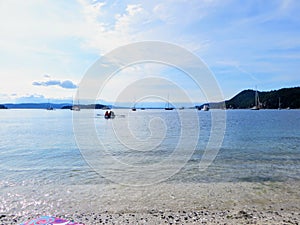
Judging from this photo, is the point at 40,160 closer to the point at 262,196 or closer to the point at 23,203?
the point at 23,203

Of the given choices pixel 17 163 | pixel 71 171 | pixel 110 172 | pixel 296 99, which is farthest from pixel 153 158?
pixel 296 99

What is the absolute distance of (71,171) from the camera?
15.1 meters

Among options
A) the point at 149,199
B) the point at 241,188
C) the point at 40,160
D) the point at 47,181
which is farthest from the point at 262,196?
the point at 40,160

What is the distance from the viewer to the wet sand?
26.6 ft

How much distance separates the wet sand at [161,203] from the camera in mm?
8109

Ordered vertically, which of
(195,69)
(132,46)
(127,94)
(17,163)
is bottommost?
(17,163)

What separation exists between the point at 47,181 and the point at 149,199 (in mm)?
5541

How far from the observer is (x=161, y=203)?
379 inches

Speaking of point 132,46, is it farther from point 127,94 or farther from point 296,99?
point 296,99

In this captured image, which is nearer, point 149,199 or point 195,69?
point 149,199

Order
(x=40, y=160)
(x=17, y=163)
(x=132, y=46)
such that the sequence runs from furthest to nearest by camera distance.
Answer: (x=40, y=160), (x=17, y=163), (x=132, y=46)

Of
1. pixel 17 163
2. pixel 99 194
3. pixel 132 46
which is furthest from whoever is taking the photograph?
pixel 17 163

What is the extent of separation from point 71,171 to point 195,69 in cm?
873

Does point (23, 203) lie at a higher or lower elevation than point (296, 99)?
lower
